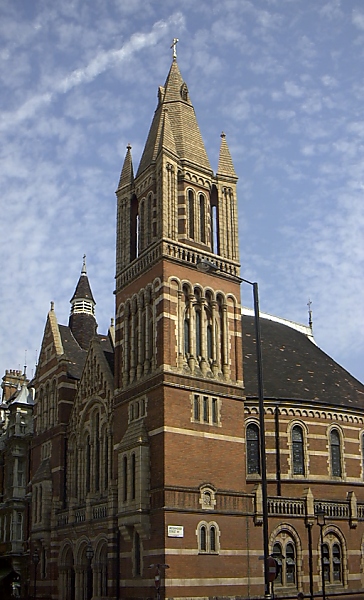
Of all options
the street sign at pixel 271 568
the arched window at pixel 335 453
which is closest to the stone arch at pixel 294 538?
the arched window at pixel 335 453

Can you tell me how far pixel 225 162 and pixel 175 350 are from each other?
13.4 metres

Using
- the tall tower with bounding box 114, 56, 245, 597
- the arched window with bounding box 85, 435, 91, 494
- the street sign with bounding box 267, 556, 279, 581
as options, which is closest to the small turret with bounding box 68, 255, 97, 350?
the arched window with bounding box 85, 435, 91, 494

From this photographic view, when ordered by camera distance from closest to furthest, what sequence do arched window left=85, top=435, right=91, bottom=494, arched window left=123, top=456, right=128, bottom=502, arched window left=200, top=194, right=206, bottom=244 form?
1. arched window left=123, top=456, right=128, bottom=502
2. arched window left=200, top=194, right=206, bottom=244
3. arched window left=85, top=435, right=91, bottom=494

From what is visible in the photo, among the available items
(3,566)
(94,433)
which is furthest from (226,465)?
(3,566)

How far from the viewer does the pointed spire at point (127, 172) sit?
4728 cm

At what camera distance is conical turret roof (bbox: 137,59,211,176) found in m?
45.7

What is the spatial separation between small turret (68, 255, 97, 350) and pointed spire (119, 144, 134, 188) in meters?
15.9

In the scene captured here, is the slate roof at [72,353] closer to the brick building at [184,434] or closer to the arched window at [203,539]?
the brick building at [184,434]

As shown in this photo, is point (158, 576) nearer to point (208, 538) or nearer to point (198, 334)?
point (208, 538)

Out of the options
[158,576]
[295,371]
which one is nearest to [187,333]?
[295,371]

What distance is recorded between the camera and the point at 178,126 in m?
46.8

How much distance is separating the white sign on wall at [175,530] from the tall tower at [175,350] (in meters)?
0.07

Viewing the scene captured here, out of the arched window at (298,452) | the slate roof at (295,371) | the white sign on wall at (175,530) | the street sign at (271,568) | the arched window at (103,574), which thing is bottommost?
the arched window at (103,574)

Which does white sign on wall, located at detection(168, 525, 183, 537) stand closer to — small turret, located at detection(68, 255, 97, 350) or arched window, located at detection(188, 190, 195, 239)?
arched window, located at detection(188, 190, 195, 239)
